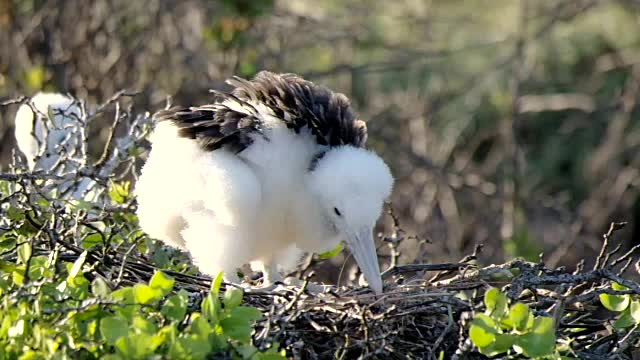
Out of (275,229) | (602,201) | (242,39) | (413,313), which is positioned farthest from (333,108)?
(602,201)

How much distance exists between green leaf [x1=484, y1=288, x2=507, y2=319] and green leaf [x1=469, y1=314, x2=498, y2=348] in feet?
0.22

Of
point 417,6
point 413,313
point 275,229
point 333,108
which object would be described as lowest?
point 413,313

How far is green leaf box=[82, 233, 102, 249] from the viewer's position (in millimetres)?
4391

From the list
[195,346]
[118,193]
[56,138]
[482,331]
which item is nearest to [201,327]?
[195,346]

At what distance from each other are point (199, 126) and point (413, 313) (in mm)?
1115

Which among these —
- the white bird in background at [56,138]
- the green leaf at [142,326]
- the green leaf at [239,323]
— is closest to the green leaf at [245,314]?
the green leaf at [239,323]

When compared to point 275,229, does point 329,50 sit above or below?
above

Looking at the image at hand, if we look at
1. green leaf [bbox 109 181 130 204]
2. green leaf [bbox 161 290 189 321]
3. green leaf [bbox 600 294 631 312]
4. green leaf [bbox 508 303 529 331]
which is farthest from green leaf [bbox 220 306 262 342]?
green leaf [bbox 109 181 130 204]

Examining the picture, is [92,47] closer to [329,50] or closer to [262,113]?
[329,50]

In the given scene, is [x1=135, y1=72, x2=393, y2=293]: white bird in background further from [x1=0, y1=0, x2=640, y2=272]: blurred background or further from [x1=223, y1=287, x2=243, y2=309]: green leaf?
[x1=0, y1=0, x2=640, y2=272]: blurred background

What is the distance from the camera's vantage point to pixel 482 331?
342cm

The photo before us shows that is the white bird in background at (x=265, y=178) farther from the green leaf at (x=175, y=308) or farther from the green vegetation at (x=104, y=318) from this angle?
the green leaf at (x=175, y=308)

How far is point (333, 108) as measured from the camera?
15.1ft

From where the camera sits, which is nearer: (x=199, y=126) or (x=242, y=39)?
(x=199, y=126)
